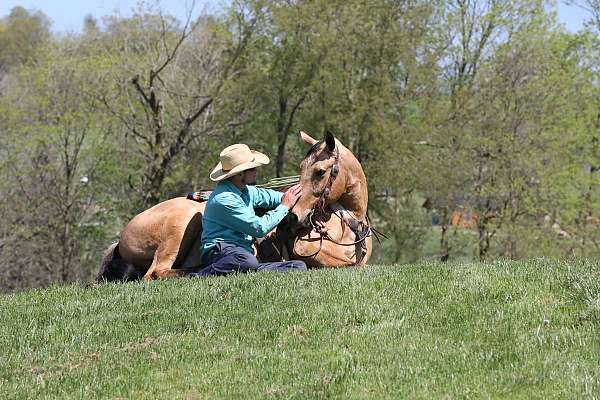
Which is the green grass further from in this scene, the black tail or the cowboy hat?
the black tail

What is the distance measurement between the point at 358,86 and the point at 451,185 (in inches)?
216

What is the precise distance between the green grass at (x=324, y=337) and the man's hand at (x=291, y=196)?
128cm

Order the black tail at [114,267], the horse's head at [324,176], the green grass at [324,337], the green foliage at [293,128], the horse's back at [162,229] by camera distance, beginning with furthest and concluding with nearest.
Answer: the green foliage at [293,128] → the black tail at [114,267] → the horse's back at [162,229] → the horse's head at [324,176] → the green grass at [324,337]

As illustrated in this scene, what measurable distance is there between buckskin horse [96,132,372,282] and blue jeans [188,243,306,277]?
48 cm

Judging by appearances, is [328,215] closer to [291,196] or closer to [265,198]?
[291,196]

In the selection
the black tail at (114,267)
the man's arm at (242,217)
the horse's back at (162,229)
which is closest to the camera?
the man's arm at (242,217)

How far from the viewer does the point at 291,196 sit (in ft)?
32.9

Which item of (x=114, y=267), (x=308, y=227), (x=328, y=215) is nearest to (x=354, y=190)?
(x=328, y=215)

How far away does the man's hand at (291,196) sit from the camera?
9.86 meters

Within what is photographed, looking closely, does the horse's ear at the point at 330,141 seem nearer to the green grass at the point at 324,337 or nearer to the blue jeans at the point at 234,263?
the blue jeans at the point at 234,263

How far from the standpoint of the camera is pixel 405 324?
679 centimetres

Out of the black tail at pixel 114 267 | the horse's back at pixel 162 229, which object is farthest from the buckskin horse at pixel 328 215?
the black tail at pixel 114 267

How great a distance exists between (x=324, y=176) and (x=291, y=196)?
0.50 metres

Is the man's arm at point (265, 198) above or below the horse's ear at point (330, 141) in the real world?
below
